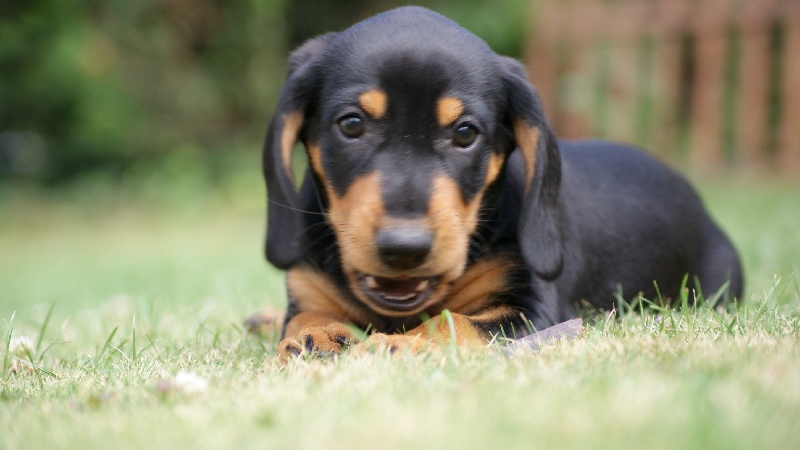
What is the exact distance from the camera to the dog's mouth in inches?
116

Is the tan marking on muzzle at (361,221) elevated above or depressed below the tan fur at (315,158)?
below

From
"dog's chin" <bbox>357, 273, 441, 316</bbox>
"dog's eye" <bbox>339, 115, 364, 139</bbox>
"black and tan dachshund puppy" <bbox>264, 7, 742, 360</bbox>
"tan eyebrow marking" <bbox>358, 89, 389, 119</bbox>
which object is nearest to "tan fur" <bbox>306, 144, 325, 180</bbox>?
"black and tan dachshund puppy" <bbox>264, 7, 742, 360</bbox>

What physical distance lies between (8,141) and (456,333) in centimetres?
1089

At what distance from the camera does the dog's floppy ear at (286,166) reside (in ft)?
10.5

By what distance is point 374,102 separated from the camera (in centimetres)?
296

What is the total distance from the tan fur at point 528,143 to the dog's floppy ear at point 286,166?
76cm

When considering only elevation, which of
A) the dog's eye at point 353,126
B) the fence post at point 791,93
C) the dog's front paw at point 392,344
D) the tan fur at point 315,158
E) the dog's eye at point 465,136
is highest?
the dog's eye at point 353,126

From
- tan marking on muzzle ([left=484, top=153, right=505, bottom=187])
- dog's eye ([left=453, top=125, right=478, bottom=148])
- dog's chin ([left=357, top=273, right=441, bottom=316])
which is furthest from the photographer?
tan marking on muzzle ([left=484, top=153, right=505, bottom=187])

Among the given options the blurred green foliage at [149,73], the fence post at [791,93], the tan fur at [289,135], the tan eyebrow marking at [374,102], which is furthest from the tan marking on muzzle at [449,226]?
the blurred green foliage at [149,73]

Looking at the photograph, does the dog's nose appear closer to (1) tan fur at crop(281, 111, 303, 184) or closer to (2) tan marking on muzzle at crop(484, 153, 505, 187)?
(2) tan marking on muzzle at crop(484, 153, 505, 187)

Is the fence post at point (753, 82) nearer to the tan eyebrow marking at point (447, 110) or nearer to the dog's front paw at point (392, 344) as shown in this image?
the tan eyebrow marking at point (447, 110)

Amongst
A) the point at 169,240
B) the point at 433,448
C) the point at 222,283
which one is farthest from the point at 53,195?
the point at 433,448

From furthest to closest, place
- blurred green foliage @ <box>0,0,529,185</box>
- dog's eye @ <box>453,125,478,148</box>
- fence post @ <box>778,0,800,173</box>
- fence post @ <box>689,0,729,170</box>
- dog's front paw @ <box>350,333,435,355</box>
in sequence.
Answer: blurred green foliage @ <box>0,0,529,185</box>
fence post @ <box>689,0,729,170</box>
fence post @ <box>778,0,800,173</box>
dog's eye @ <box>453,125,478,148</box>
dog's front paw @ <box>350,333,435,355</box>

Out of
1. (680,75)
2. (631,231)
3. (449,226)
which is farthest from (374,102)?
(680,75)
